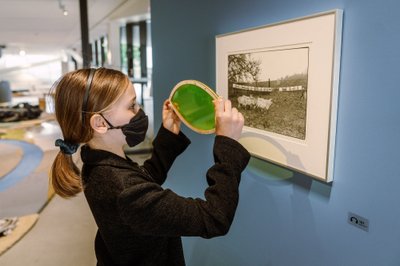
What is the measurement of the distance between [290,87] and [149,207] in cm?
66

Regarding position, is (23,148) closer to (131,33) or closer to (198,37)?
(131,33)

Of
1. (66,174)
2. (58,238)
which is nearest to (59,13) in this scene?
(58,238)

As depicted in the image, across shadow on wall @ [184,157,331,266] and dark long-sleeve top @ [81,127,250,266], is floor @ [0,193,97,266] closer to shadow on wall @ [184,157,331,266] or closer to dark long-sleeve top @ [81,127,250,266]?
shadow on wall @ [184,157,331,266]

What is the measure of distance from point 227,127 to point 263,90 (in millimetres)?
388

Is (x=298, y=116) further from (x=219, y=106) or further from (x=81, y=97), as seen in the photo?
(x=81, y=97)

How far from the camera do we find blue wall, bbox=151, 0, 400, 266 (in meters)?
0.88

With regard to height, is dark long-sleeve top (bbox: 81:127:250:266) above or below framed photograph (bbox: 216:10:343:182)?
below

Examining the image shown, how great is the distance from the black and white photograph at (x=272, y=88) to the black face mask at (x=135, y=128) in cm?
48

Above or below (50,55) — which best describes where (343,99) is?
below

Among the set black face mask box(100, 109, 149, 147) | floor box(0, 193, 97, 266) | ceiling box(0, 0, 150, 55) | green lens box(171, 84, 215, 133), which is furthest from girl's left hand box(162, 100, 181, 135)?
ceiling box(0, 0, 150, 55)

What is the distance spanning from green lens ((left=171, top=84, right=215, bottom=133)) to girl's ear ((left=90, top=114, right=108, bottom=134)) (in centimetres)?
37

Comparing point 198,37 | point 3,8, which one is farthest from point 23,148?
point 198,37

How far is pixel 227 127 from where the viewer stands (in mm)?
950

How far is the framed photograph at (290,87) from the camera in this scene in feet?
3.29
